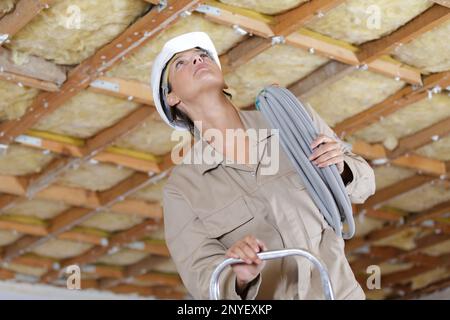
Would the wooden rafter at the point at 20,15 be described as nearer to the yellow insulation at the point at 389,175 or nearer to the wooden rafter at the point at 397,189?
the yellow insulation at the point at 389,175

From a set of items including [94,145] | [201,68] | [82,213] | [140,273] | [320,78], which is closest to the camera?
[201,68]

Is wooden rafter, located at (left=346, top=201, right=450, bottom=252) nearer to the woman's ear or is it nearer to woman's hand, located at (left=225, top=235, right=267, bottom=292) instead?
the woman's ear

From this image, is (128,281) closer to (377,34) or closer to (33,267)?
(33,267)

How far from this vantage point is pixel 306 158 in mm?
1926

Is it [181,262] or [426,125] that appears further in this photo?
[426,125]

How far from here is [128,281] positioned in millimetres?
8000

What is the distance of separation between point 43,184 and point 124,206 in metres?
0.83

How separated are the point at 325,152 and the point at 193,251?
422 mm

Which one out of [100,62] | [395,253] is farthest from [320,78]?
[395,253]

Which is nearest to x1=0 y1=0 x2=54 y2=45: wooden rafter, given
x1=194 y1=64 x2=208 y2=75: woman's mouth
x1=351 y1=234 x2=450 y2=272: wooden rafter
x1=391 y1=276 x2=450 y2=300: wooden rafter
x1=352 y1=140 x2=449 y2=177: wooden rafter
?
x1=194 y1=64 x2=208 y2=75: woman's mouth

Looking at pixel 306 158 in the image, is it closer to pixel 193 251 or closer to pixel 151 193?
pixel 193 251

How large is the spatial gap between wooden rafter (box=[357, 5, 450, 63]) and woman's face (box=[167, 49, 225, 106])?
1.99 meters

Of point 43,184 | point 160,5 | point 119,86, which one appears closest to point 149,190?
point 43,184

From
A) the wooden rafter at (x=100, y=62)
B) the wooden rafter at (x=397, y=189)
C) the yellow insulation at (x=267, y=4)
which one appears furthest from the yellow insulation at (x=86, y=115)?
the wooden rafter at (x=397, y=189)
